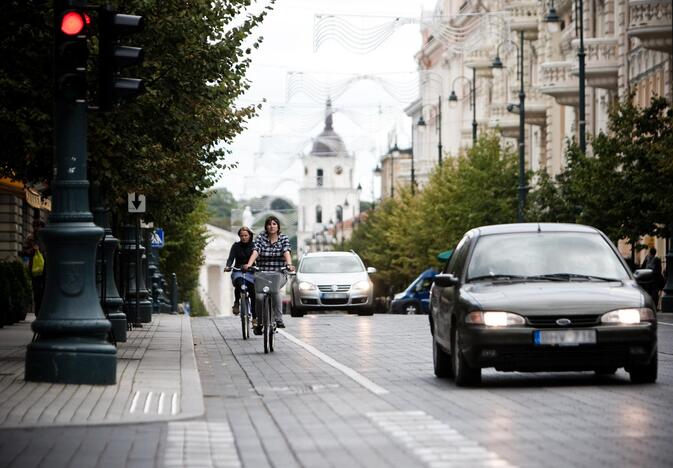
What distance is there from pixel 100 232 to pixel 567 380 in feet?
14.8

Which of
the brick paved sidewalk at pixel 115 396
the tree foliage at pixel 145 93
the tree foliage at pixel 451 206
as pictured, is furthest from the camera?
the tree foliage at pixel 451 206

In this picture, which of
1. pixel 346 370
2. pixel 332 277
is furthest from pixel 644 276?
pixel 332 277

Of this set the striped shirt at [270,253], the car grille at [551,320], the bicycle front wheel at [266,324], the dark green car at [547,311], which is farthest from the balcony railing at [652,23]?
the car grille at [551,320]

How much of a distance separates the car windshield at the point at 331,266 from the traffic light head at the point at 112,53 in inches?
1047

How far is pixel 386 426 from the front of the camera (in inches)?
492

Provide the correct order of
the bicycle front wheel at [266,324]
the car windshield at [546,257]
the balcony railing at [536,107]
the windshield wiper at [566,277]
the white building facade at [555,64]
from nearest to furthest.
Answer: the windshield wiper at [566,277], the car windshield at [546,257], the bicycle front wheel at [266,324], the white building facade at [555,64], the balcony railing at [536,107]

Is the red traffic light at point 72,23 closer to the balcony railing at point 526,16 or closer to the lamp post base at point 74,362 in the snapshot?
the lamp post base at point 74,362

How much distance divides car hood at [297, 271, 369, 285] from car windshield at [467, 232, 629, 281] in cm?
2408

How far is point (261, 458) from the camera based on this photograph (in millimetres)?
10672

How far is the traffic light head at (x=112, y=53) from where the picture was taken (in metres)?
15.6

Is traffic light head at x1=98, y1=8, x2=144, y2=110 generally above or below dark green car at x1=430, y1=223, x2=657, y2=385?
above

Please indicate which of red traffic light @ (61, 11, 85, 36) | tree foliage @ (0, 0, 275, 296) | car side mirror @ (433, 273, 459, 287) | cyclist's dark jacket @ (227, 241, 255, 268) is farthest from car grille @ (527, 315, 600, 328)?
cyclist's dark jacket @ (227, 241, 255, 268)

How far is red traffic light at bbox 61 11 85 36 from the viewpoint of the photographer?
15.7 metres

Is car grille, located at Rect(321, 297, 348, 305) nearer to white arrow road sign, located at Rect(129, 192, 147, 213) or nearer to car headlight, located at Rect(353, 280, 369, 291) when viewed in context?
car headlight, located at Rect(353, 280, 369, 291)
